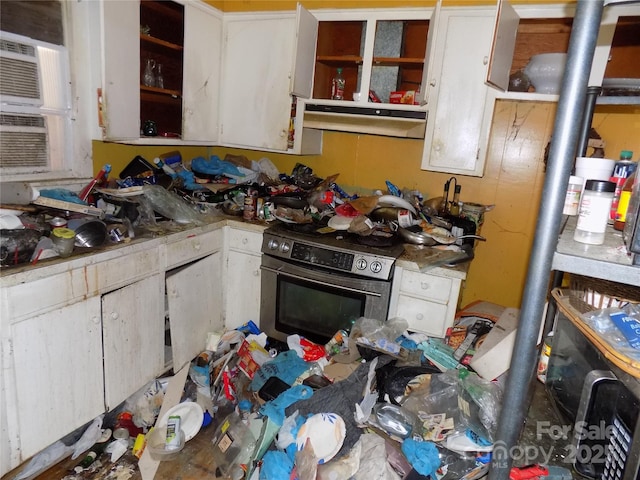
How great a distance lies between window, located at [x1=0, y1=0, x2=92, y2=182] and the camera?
1.75 m

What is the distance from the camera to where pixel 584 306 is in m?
0.92

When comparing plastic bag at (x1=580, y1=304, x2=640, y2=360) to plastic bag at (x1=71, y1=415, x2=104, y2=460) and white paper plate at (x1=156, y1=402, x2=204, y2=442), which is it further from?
plastic bag at (x1=71, y1=415, x2=104, y2=460)

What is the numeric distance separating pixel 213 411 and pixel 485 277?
176cm

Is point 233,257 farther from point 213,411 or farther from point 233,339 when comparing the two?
point 213,411

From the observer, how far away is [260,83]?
2514 millimetres

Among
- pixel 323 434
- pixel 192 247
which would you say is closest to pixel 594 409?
pixel 323 434

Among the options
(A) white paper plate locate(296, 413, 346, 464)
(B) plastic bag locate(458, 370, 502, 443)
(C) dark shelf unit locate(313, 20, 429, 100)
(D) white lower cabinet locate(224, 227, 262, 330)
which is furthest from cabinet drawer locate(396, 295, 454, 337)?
(C) dark shelf unit locate(313, 20, 429, 100)

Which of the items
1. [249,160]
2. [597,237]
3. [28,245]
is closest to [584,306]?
[597,237]

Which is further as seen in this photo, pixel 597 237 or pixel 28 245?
pixel 28 245

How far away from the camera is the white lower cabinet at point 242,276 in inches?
91.5

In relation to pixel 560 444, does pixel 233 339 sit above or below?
below

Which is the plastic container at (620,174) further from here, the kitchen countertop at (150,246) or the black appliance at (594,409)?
the kitchen countertop at (150,246)

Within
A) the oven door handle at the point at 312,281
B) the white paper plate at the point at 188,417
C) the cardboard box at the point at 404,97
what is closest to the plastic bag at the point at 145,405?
the white paper plate at the point at 188,417

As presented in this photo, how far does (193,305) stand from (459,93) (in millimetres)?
1863
